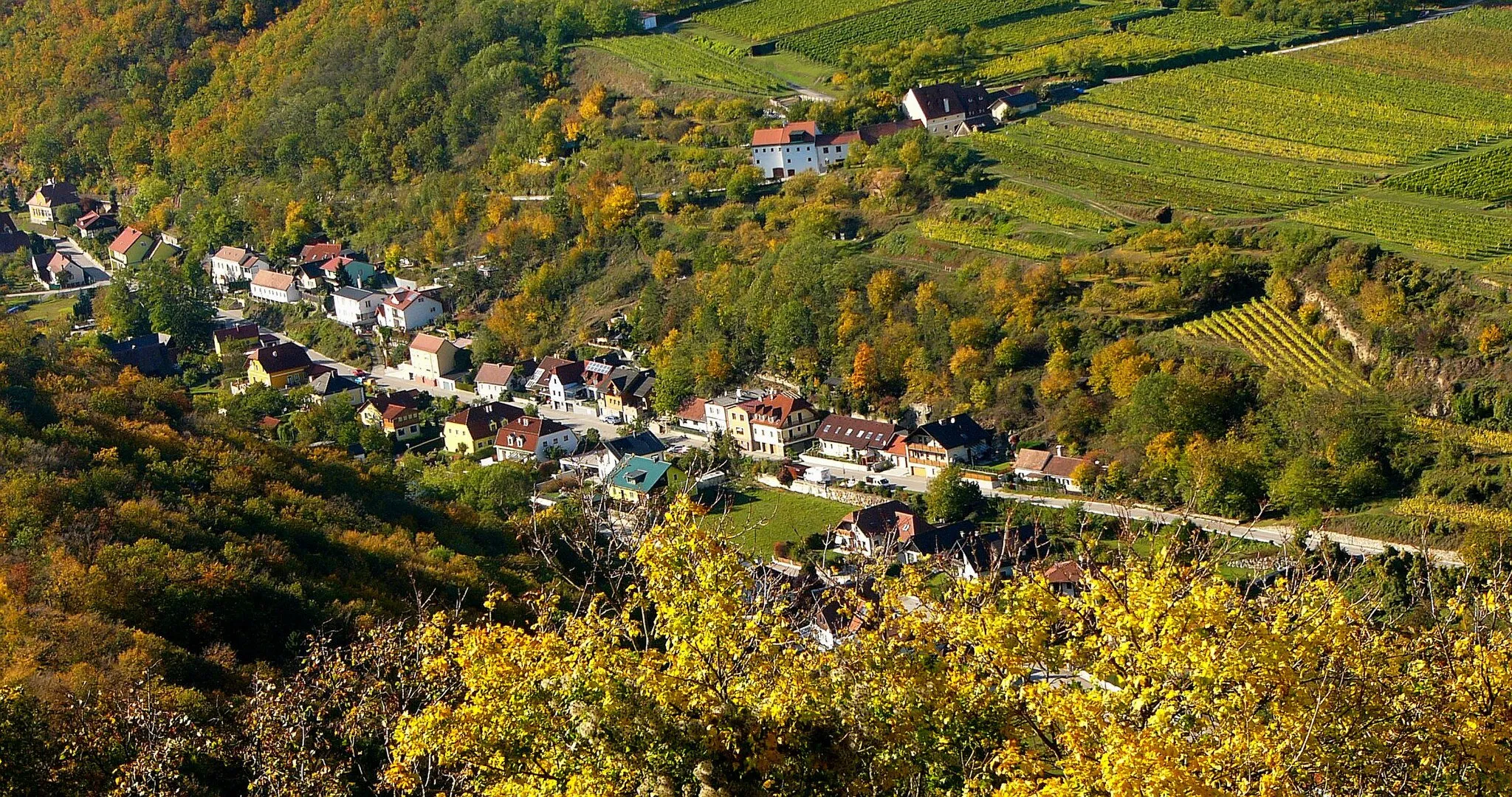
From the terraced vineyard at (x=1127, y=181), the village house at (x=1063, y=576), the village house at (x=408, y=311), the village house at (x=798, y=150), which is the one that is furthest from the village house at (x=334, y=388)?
the village house at (x=1063, y=576)

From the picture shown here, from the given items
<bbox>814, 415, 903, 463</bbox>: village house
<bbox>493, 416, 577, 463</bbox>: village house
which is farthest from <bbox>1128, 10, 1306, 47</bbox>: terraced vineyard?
<bbox>493, 416, 577, 463</bbox>: village house

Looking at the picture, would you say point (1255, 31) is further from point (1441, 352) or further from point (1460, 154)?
point (1441, 352)

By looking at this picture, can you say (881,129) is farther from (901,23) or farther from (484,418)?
(484,418)

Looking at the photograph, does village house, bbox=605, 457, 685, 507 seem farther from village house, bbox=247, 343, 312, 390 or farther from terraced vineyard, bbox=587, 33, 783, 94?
terraced vineyard, bbox=587, 33, 783, 94

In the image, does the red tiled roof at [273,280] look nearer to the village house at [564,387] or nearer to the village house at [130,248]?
the village house at [130,248]

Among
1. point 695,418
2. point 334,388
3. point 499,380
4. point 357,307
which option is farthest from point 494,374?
point 357,307

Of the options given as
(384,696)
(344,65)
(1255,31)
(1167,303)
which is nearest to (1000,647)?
(384,696)
